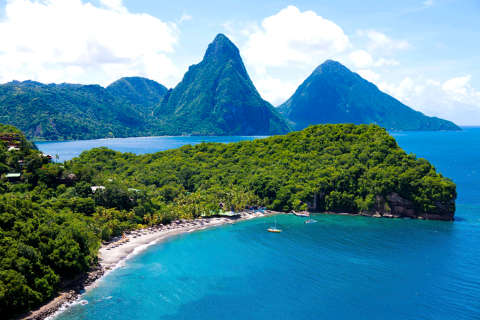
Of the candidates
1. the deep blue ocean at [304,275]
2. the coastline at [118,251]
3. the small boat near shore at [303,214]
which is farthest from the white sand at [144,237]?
the small boat near shore at [303,214]

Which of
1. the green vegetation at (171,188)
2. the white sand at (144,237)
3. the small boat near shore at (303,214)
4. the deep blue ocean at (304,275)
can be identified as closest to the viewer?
the deep blue ocean at (304,275)

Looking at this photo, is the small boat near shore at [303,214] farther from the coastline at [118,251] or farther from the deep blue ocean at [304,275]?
the deep blue ocean at [304,275]

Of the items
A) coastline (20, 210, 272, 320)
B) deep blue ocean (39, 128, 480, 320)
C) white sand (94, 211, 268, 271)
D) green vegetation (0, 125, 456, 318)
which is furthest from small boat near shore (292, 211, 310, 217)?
white sand (94, 211, 268, 271)

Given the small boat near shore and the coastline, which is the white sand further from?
the small boat near shore

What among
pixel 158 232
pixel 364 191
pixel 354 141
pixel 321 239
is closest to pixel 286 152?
pixel 354 141

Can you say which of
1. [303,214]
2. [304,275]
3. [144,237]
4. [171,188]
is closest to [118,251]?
[144,237]

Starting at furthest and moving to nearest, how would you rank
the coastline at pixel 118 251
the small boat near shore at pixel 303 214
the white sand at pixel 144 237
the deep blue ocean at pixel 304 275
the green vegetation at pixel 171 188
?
the small boat near shore at pixel 303 214
the white sand at pixel 144 237
the green vegetation at pixel 171 188
the deep blue ocean at pixel 304 275
the coastline at pixel 118 251
